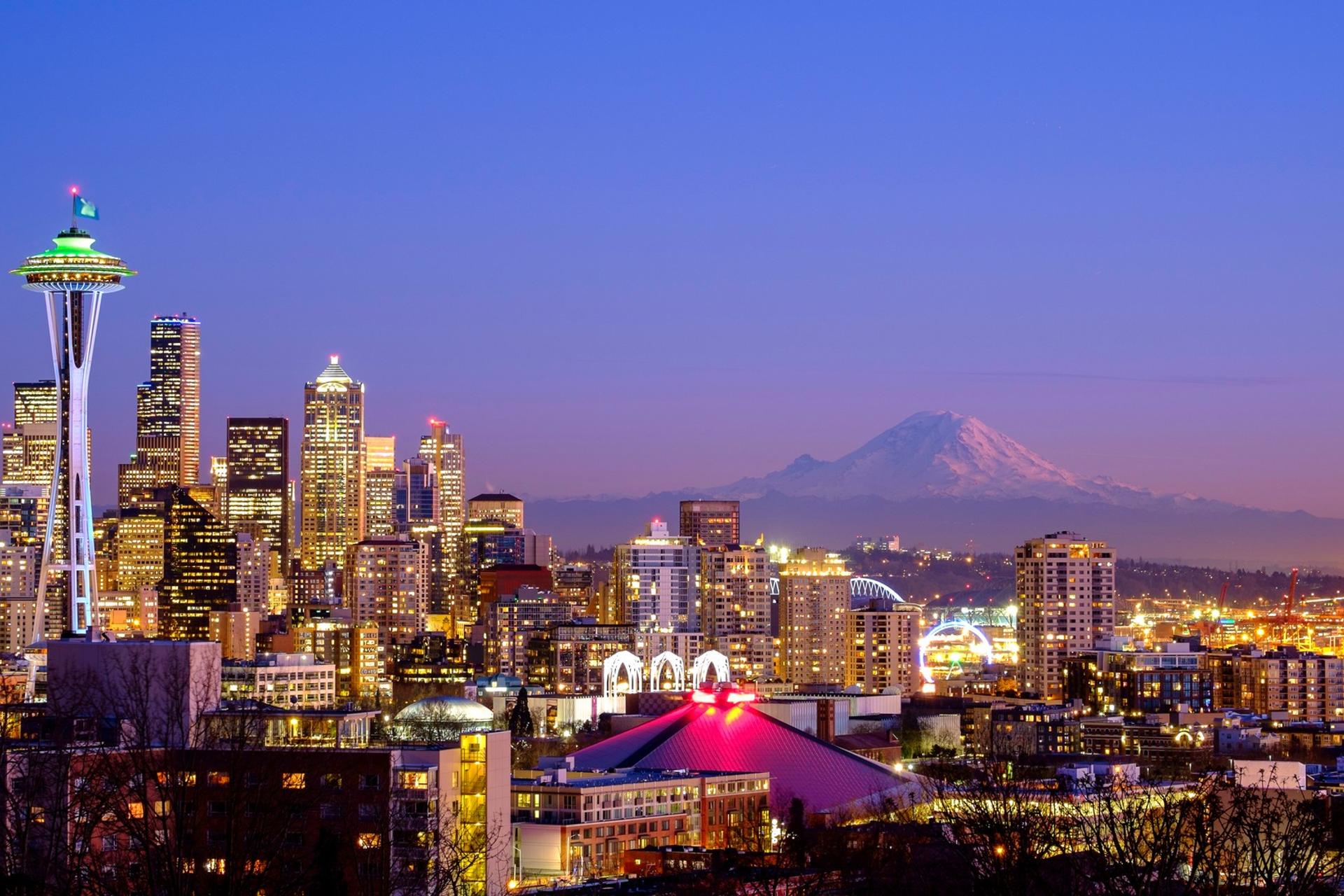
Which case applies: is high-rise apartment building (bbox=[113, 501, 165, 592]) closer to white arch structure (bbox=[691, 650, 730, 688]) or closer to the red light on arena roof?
white arch structure (bbox=[691, 650, 730, 688])

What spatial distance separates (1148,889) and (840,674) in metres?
128

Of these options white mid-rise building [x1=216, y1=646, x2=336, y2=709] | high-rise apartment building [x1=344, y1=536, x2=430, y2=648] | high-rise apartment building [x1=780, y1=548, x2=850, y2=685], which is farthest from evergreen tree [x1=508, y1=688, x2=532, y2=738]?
high-rise apartment building [x1=344, y1=536, x2=430, y2=648]

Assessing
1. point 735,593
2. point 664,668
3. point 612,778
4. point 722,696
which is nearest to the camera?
point 612,778

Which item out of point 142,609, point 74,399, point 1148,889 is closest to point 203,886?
point 1148,889

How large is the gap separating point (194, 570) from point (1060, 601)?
6632 centimetres

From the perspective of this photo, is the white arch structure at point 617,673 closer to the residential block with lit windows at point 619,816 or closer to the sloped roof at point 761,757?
the sloped roof at point 761,757

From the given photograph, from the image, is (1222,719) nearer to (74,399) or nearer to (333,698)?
(333,698)

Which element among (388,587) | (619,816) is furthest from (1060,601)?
(619,816)

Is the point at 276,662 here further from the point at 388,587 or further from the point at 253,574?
the point at 253,574

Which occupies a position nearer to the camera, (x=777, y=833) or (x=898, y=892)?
(x=898, y=892)

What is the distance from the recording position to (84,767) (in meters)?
45.4

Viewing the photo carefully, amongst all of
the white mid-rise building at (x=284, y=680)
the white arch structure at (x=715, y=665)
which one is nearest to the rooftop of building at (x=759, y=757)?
the white mid-rise building at (x=284, y=680)

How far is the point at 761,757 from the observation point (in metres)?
87.1

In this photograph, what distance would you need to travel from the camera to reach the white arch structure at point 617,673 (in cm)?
13075
